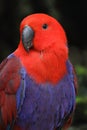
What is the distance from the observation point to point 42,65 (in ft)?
15.0

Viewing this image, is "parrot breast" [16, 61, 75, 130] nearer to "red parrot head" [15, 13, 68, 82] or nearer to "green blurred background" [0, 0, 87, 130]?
"red parrot head" [15, 13, 68, 82]

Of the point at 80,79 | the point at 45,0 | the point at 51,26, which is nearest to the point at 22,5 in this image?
the point at 45,0

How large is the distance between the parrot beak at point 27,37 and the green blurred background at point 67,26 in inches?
69.4

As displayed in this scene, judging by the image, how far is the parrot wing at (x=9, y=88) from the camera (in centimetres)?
460

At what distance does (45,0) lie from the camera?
6582 millimetres

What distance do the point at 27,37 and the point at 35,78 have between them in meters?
0.30

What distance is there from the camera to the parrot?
455 centimetres

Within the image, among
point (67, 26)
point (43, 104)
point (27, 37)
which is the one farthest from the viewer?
point (67, 26)

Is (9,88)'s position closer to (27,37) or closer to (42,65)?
(42,65)

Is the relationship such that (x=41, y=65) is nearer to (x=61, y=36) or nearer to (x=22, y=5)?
(x=61, y=36)

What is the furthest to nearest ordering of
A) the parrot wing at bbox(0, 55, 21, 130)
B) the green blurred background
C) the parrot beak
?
1. the green blurred background
2. the parrot wing at bbox(0, 55, 21, 130)
3. the parrot beak

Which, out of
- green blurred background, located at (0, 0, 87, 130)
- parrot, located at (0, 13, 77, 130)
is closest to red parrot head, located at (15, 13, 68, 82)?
parrot, located at (0, 13, 77, 130)

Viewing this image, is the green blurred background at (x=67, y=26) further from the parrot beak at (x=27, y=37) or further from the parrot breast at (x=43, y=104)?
the parrot beak at (x=27, y=37)

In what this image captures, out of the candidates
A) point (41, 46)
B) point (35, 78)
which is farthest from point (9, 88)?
point (41, 46)
